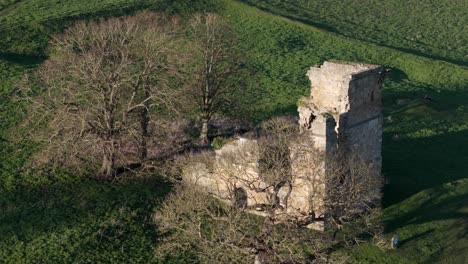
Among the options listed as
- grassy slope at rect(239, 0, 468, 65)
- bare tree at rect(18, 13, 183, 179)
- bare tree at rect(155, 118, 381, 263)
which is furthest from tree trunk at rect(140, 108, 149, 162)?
grassy slope at rect(239, 0, 468, 65)

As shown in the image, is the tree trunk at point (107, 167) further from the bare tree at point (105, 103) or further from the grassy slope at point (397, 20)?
the grassy slope at point (397, 20)

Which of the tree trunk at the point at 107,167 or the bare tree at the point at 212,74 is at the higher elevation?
the bare tree at the point at 212,74

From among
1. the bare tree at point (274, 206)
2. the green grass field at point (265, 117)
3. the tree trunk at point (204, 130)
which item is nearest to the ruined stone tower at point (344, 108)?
the bare tree at point (274, 206)

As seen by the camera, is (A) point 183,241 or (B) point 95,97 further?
(B) point 95,97

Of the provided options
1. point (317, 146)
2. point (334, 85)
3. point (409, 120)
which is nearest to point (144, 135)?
point (317, 146)

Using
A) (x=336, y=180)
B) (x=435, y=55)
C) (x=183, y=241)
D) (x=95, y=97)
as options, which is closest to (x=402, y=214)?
(x=336, y=180)

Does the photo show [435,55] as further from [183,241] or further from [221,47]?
[183,241]

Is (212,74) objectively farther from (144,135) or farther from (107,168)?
(107,168)

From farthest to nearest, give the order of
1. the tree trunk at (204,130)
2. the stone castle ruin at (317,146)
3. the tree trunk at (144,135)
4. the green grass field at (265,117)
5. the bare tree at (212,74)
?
1. the tree trunk at (204,130)
2. the bare tree at (212,74)
3. the tree trunk at (144,135)
4. the green grass field at (265,117)
5. the stone castle ruin at (317,146)
